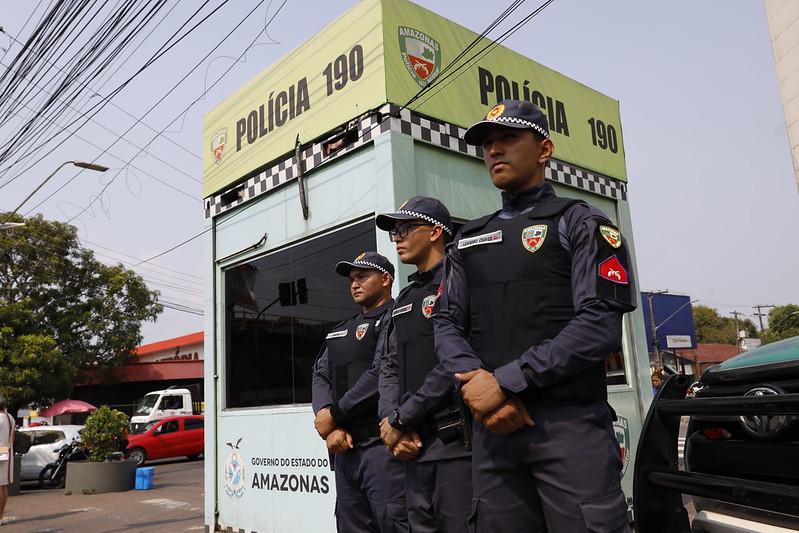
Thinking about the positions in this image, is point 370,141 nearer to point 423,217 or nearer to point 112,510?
point 423,217

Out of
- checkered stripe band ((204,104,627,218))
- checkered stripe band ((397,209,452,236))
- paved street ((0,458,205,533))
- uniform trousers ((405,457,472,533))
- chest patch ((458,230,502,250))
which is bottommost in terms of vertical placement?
paved street ((0,458,205,533))

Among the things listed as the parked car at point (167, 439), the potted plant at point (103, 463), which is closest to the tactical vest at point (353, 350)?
the potted plant at point (103, 463)

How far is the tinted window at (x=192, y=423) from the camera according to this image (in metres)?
18.6

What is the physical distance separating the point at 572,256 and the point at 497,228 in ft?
0.98

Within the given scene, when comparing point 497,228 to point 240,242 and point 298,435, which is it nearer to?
point 298,435

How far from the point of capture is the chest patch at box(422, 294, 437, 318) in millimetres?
3072

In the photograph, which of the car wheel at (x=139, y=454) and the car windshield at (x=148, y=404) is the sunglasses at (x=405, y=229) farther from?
the car windshield at (x=148, y=404)

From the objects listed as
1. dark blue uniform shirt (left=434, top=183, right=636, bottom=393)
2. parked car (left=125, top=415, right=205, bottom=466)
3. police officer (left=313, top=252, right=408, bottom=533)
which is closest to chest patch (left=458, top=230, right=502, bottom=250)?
dark blue uniform shirt (left=434, top=183, right=636, bottom=393)

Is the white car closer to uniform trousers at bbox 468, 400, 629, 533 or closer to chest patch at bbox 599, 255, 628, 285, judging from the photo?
uniform trousers at bbox 468, 400, 629, 533

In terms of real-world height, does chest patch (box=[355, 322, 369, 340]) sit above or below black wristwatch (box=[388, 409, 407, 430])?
above

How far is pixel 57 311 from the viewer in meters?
23.9

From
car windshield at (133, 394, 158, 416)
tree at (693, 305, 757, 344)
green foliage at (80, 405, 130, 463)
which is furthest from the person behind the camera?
tree at (693, 305, 757, 344)

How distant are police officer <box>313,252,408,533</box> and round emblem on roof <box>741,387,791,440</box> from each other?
1.69m

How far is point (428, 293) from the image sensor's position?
3.18 metres
